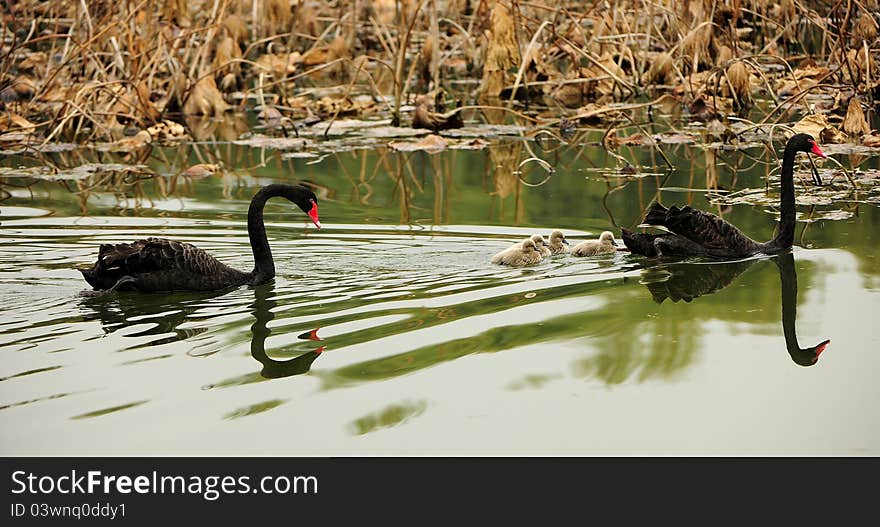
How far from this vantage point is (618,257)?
6.92 metres

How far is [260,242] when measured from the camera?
6.42 metres

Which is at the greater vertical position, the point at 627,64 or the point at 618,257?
the point at 627,64

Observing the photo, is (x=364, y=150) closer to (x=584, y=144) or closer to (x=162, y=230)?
(x=584, y=144)

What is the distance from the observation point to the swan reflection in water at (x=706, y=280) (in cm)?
596

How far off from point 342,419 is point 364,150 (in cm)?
761

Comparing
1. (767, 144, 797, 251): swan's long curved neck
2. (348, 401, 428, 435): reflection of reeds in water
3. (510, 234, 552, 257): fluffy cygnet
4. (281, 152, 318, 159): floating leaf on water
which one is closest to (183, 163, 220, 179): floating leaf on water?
(281, 152, 318, 159): floating leaf on water

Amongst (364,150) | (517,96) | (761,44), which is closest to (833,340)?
(364,150)

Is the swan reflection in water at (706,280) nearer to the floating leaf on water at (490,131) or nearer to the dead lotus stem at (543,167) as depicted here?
the dead lotus stem at (543,167)

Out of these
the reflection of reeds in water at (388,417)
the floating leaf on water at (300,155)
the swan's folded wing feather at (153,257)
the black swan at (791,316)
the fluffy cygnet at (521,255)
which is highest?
the floating leaf on water at (300,155)

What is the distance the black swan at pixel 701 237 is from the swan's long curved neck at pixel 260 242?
6.21 feet

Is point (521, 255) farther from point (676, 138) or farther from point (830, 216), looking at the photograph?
point (676, 138)

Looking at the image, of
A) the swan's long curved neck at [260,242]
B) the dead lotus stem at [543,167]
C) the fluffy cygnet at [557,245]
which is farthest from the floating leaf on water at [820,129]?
the swan's long curved neck at [260,242]

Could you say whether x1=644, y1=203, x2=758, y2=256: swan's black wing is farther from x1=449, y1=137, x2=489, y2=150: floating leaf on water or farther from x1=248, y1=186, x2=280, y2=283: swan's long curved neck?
x1=449, y1=137, x2=489, y2=150: floating leaf on water

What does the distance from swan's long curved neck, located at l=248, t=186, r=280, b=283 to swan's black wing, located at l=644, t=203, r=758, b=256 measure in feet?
6.93
